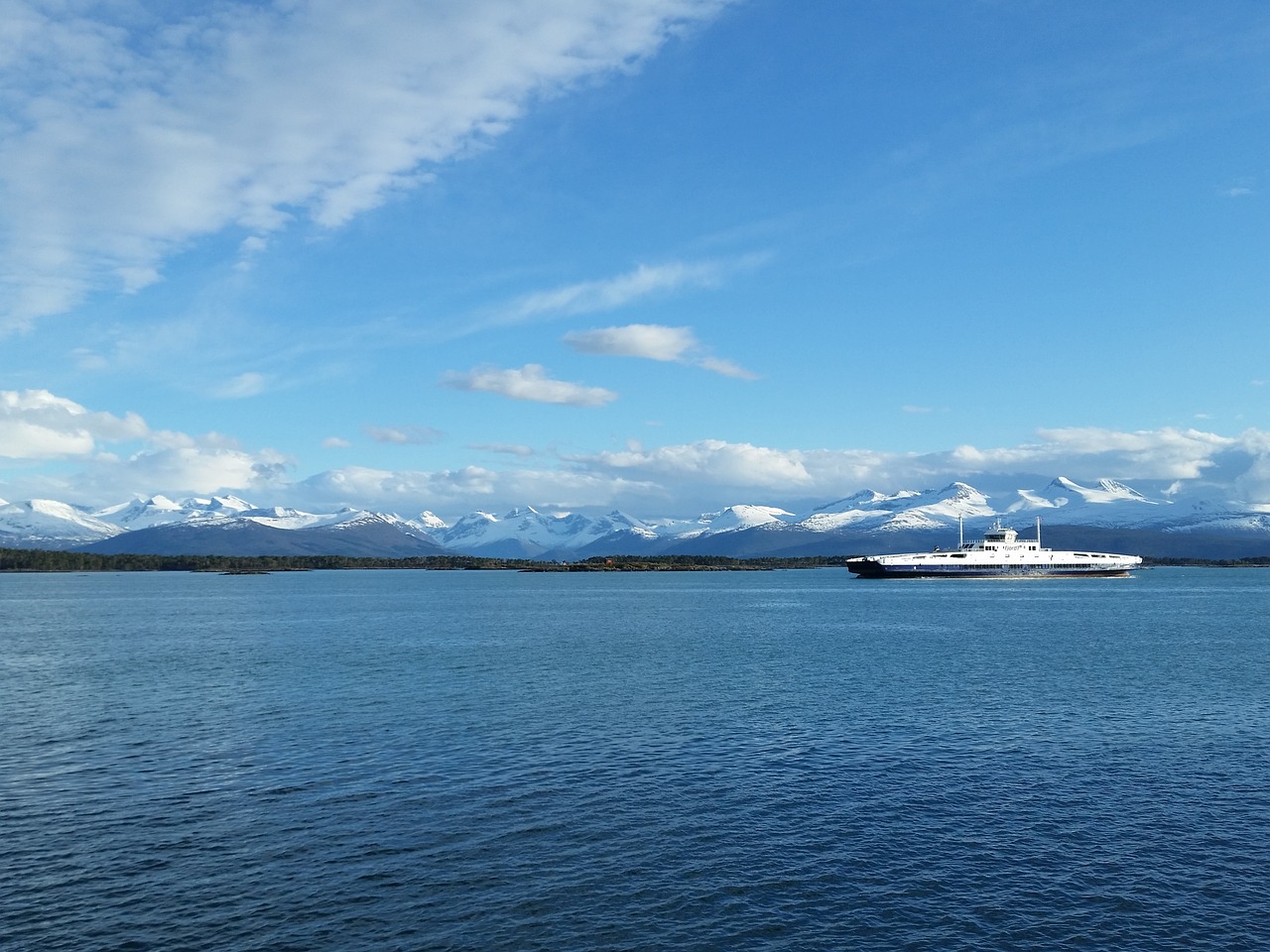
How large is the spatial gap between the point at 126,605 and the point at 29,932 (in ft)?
565

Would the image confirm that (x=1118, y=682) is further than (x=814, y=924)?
Yes

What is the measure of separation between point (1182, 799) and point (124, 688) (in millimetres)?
68565

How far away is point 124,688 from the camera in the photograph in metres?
69.4

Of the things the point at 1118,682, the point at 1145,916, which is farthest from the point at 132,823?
the point at 1118,682

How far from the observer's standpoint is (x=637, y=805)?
126 feet

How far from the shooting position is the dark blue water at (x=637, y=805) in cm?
2747

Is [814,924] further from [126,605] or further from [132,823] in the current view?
[126,605]

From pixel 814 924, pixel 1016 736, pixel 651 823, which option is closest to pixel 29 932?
pixel 651 823

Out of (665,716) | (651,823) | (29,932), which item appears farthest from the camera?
(665,716)

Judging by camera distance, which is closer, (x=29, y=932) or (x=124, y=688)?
(x=29, y=932)

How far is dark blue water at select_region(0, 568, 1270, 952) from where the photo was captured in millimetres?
27469

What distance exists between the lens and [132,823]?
36.0 meters

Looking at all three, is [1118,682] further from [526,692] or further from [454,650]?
[454,650]

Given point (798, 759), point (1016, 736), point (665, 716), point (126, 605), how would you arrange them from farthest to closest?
point (126, 605) → point (665, 716) → point (1016, 736) → point (798, 759)
